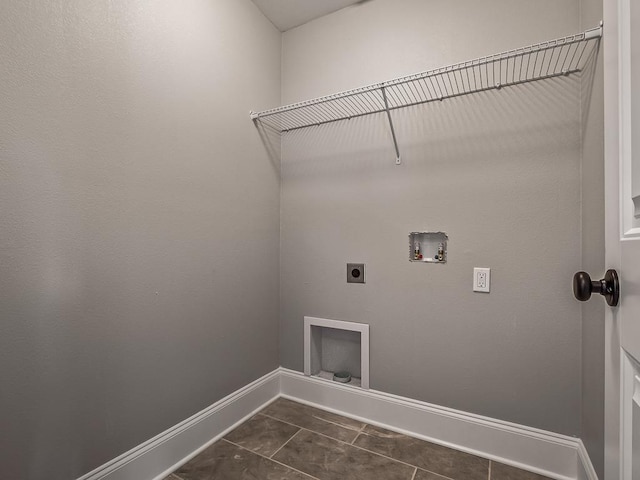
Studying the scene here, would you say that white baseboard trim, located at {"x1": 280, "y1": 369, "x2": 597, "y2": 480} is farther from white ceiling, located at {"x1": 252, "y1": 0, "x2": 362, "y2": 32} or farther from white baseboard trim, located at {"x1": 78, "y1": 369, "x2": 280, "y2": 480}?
white ceiling, located at {"x1": 252, "y1": 0, "x2": 362, "y2": 32}

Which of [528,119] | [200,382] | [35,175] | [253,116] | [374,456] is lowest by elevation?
[374,456]

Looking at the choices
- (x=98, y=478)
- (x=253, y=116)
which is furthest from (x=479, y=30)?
(x=98, y=478)

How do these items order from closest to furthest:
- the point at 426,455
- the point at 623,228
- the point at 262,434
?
the point at 623,228 < the point at 426,455 < the point at 262,434

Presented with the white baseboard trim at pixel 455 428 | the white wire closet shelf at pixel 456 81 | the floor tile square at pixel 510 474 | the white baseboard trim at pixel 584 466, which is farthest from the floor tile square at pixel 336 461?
the white wire closet shelf at pixel 456 81

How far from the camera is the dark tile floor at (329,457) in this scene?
4.32 ft

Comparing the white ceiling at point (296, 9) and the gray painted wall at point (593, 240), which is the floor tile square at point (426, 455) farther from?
the white ceiling at point (296, 9)

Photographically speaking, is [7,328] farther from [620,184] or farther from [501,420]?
[501,420]

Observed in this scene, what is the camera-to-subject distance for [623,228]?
0.52 meters

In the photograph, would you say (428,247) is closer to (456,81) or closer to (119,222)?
(456,81)

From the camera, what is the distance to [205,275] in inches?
59.9

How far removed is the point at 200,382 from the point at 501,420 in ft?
4.73

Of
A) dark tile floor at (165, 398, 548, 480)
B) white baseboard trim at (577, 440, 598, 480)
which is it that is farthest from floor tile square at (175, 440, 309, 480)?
white baseboard trim at (577, 440, 598, 480)

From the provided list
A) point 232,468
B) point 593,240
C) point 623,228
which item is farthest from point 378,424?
point 623,228

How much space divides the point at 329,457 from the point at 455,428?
631 mm
